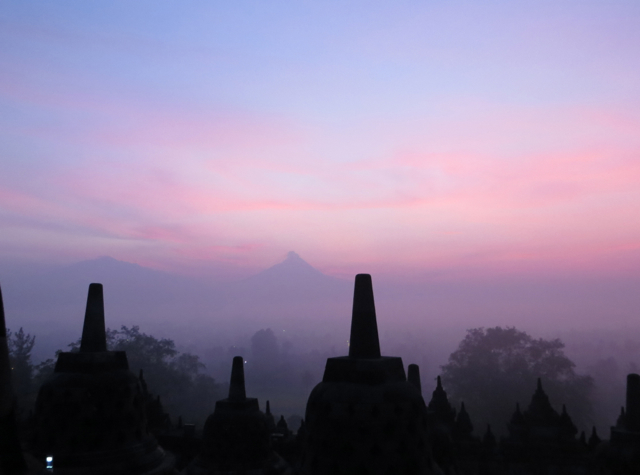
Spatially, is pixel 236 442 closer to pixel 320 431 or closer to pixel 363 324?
pixel 320 431

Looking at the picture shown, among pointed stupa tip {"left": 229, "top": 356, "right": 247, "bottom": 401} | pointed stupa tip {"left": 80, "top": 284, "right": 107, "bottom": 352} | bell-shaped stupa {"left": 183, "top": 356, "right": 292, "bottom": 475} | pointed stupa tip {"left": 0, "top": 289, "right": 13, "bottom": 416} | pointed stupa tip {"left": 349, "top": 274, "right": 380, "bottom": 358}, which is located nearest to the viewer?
pointed stupa tip {"left": 0, "top": 289, "right": 13, "bottom": 416}

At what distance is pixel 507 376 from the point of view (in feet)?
173

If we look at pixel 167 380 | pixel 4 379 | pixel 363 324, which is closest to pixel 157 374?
pixel 167 380

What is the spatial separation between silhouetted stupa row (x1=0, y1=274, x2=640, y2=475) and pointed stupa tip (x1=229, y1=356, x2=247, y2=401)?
0.04 m

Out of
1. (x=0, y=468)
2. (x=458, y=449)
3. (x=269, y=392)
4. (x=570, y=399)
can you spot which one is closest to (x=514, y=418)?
(x=458, y=449)

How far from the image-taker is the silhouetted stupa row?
713 cm

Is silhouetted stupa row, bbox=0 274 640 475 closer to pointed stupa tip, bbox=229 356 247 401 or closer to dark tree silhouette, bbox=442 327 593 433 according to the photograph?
pointed stupa tip, bbox=229 356 247 401

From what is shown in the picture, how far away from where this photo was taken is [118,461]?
1059cm

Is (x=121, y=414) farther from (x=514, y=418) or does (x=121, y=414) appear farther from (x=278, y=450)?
(x=514, y=418)

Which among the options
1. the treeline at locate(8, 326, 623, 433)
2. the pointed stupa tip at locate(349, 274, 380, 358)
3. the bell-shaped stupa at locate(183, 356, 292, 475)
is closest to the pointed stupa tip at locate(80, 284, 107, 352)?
the bell-shaped stupa at locate(183, 356, 292, 475)

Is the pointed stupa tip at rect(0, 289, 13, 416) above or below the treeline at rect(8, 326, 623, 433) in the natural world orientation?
above

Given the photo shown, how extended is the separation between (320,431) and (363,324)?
1783 millimetres

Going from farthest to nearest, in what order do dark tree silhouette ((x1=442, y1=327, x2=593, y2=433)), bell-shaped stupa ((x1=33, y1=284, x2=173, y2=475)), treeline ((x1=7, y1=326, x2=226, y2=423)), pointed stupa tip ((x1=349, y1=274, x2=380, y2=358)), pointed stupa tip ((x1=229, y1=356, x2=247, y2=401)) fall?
treeline ((x1=7, y1=326, x2=226, y2=423))
dark tree silhouette ((x1=442, y1=327, x2=593, y2=433))
pointed stupa tip ((x1=229, y1=356, x2=247, y2=401))
bell-shaped stupa ((x1=33, y1=284, x2=173, y2=475))
pointed stupa tip ((x1=349, y1=274, x2=380, y2=358))

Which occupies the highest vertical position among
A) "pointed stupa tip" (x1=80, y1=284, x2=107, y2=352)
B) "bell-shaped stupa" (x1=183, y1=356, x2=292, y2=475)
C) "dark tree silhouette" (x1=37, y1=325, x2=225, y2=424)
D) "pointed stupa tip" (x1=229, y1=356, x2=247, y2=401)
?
"pointed stupa tip" (x1=80, y1=284, x2=107, y2=352)
